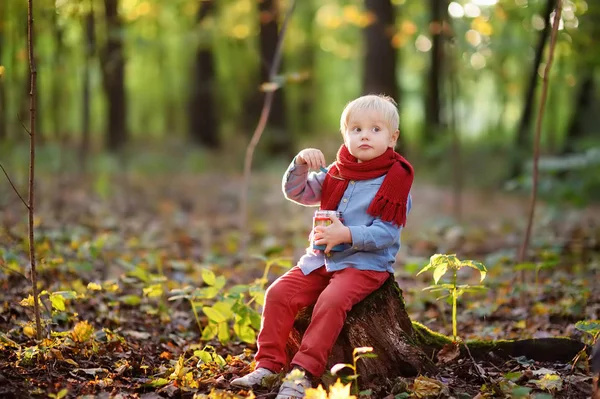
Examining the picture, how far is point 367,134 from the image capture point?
3.27 metres

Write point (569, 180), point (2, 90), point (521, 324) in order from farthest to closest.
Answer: point (2, 90), point (569, 180), point (521, 324)

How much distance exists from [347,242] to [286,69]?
15671 mm

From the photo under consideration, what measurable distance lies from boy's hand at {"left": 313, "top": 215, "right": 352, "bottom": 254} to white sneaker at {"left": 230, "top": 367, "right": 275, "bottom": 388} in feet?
2.24

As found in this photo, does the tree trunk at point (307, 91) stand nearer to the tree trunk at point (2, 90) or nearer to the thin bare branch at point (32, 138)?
the tree trunk at point (2, 90)

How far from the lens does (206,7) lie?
14.0m

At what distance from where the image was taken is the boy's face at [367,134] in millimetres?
3268

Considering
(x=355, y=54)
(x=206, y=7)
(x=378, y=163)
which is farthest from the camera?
(x=355, y=54)

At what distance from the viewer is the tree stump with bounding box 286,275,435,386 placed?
3.27m

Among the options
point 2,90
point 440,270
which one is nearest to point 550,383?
point 440,270

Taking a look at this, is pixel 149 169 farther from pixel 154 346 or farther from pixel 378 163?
pixel 378 163

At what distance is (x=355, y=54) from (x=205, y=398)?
20.3m

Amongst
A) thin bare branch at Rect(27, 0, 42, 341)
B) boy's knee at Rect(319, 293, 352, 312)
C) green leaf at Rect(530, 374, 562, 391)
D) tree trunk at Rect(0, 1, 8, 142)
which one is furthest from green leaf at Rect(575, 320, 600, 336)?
tree trunk at Rect(0, 1, 8, 142)

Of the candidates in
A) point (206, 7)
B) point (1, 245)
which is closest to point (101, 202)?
point (1, 245)

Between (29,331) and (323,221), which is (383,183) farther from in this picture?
(29,331)
